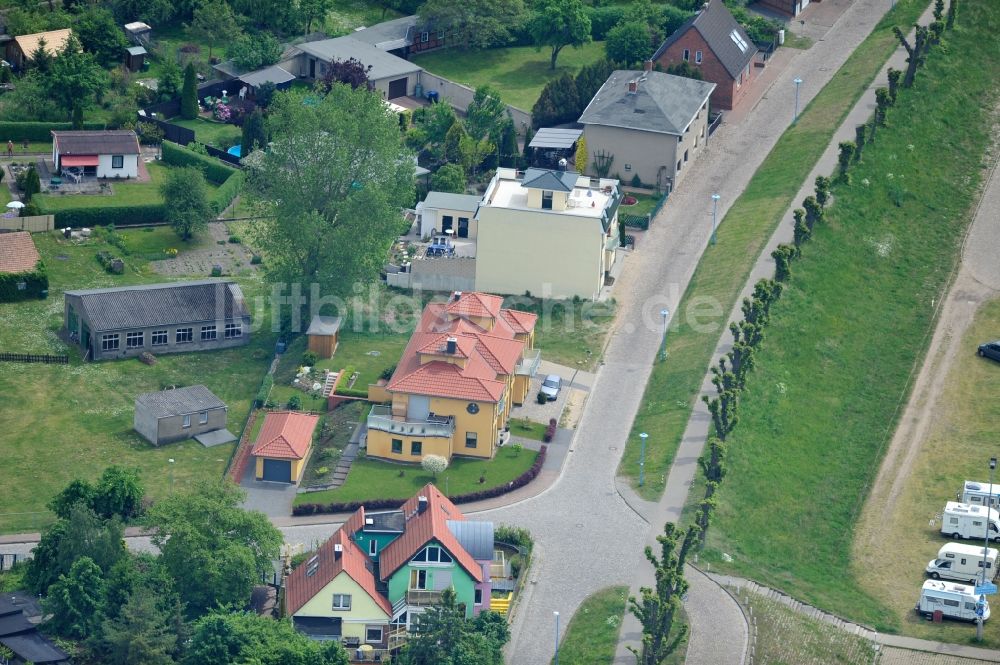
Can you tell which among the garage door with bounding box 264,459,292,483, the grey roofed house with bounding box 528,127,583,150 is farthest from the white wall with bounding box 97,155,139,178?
the garage door with bounding box 264,459,292,483

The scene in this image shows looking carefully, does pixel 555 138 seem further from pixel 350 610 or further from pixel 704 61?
pixel 350 610

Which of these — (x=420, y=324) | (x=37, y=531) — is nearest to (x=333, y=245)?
(x=420, y=324)

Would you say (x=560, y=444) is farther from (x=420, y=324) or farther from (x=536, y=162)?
(x=536, y=162)

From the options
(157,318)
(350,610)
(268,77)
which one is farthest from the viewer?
(268,77)

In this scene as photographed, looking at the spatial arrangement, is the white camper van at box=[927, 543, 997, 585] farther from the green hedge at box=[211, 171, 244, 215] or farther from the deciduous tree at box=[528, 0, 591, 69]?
the deciduous tree at box=[528, 0, 591, 69]

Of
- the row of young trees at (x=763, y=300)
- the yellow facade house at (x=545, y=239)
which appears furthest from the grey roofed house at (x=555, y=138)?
the row of young trees at (x=763, y=300)

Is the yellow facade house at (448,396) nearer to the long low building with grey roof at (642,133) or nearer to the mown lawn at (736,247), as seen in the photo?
the mown lawn at (736,247)

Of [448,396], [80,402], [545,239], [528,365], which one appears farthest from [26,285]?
[528,365]
